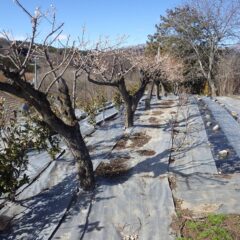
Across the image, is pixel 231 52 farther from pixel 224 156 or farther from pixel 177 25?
pixel 224 156

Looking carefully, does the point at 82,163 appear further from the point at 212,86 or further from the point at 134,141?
the point at 212,86

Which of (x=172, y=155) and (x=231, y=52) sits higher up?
(x=231, y=52)

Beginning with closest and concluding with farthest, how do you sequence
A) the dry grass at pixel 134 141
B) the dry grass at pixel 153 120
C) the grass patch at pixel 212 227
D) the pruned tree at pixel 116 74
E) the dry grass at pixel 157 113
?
the grass patch at pixel 212 227, the dry grass at pixel 134 141, the pruned tree at pixel 116 74, the dry grass at pixel 153 120, the dry grass at pixel 157 113

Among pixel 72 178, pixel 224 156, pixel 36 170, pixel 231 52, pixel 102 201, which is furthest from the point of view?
pixel 231 52

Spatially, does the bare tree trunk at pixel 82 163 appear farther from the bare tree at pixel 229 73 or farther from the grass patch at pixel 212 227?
the bare tree at pixel 229 73

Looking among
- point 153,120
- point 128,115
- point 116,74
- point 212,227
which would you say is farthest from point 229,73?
point 212,227

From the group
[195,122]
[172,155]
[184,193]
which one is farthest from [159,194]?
[195,122]

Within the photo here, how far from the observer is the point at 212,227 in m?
3.91

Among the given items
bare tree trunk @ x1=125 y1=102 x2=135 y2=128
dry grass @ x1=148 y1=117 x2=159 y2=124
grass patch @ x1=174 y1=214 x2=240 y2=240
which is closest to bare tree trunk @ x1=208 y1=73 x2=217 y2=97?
dry grass @ x1=148 y1=117 x2=159 y2=124

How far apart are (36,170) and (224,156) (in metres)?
3.55

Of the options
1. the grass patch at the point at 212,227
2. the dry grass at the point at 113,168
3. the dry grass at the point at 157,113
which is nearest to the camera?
the grass patch at the point at 212,227

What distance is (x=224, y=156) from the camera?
22.1ft

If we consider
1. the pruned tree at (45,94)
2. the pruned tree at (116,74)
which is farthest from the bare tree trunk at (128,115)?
the pruned tree at (45,94)

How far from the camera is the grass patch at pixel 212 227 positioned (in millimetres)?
3762
